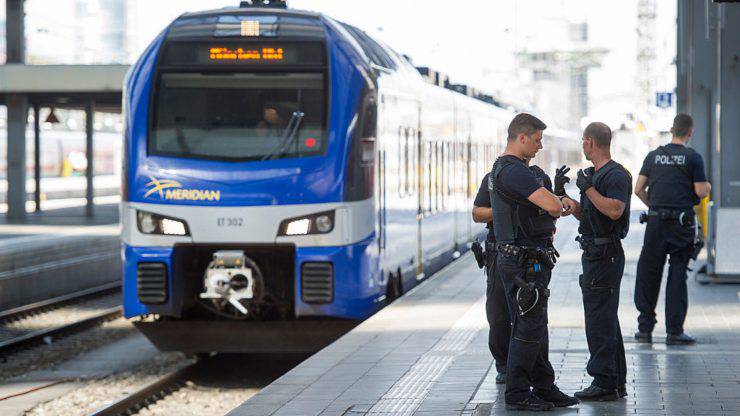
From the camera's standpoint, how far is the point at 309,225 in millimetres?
11281

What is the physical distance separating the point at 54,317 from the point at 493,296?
11228mm

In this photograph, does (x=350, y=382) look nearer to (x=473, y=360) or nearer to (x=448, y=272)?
(x=473, y=360)

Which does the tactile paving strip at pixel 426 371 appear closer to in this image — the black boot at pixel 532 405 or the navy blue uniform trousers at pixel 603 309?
the black boot at pixel 532 405

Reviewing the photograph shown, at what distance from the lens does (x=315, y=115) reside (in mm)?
11539

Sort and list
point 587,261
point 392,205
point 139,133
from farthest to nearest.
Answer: point 392,205 < point 139,133 < point 587,261

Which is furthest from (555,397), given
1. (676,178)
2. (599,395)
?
(676,178)

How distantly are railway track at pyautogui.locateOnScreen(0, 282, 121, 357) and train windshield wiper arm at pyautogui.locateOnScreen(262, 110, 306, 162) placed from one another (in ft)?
15.6

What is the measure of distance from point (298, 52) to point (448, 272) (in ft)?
20.7

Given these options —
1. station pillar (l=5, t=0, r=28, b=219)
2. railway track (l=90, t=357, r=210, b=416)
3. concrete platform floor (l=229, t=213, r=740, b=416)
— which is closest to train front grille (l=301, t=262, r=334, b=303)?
concrete platform floor (l=229, t=213, r=740, b=416)

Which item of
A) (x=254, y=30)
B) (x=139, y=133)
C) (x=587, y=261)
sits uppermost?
(x=254, y=30)

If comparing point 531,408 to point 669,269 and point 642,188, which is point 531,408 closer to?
point 669,269

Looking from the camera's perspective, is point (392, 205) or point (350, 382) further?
point (392, 205)

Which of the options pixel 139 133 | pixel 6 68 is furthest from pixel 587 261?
pixel 6 68

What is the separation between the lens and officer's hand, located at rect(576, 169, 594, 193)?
7917 millimetres
